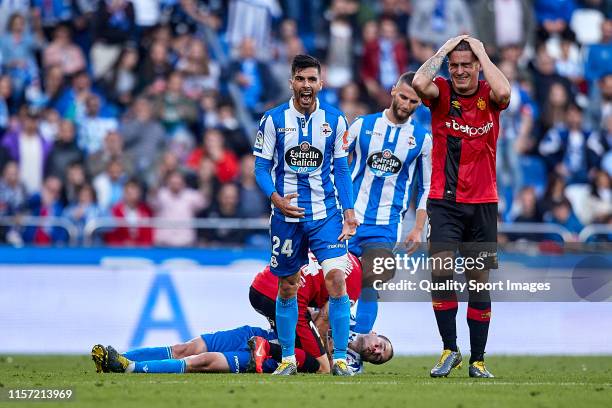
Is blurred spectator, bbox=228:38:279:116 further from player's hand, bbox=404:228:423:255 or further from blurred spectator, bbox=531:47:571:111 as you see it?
player's hand, bbox=404:228:423:255

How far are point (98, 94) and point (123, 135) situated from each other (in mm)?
981

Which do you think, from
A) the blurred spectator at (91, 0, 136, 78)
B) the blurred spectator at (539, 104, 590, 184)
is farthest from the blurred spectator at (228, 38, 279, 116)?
the blurred spectator at (539, 104, 590, 184)

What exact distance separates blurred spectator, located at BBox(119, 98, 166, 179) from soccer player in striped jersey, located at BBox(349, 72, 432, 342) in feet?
20.0

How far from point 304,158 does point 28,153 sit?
Result: 320 inches

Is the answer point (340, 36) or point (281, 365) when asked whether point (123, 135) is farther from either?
point (281, 365)

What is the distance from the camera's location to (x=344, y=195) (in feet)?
33.1

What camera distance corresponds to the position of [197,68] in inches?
736

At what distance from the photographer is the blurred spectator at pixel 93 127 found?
17.5m

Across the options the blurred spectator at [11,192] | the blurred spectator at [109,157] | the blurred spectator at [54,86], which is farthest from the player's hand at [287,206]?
the blurred spectator at [54,86]

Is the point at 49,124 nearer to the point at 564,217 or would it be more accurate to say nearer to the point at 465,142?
the point at 564,217

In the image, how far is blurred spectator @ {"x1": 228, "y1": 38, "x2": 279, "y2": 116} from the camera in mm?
18734

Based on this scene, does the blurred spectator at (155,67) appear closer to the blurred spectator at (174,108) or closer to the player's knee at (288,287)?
the blurred spectator at (174,108)

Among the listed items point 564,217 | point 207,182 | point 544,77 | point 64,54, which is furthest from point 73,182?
point 544,77

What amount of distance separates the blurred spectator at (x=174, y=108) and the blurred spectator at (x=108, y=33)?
1116mm
